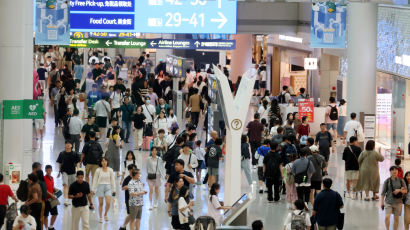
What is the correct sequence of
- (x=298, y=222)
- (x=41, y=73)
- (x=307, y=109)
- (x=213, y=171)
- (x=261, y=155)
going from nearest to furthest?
(x=298, y=222)
(x=213, y=171)
(x=261, y=155)
(x=307, y=109)
(x=41, y=73)

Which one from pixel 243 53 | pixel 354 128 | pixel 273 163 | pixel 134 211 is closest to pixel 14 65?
pixel 134 211

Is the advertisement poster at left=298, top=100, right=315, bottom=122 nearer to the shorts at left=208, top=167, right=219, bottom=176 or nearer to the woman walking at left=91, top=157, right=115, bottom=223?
the shorts at left=208, top=167, right=219, bottom=176

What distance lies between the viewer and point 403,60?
76.8 ft

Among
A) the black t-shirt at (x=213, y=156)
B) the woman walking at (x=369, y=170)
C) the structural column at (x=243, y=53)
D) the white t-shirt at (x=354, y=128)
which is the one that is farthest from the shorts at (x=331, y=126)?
the structural column at (x=243, y=53)

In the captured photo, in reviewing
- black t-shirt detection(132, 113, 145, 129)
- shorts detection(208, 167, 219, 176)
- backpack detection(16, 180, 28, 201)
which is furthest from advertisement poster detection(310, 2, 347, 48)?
backpack detection(16, 180, 28, 201)

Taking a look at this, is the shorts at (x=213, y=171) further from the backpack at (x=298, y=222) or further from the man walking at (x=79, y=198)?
the backpack at (x=298, y=222)

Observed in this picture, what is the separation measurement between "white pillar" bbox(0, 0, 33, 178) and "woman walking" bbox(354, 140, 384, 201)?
280 inches

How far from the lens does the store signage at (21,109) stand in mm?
18422

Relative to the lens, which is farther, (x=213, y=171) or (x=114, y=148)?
(x=114, y=148)

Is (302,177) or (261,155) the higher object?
(261,155)

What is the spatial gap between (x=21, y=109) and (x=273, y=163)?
17.6 ft

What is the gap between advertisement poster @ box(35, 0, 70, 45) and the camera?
82.7ft

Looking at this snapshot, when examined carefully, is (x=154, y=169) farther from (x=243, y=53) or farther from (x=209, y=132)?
(x=243, y=53)

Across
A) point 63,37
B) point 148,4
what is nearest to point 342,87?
point 148,4
